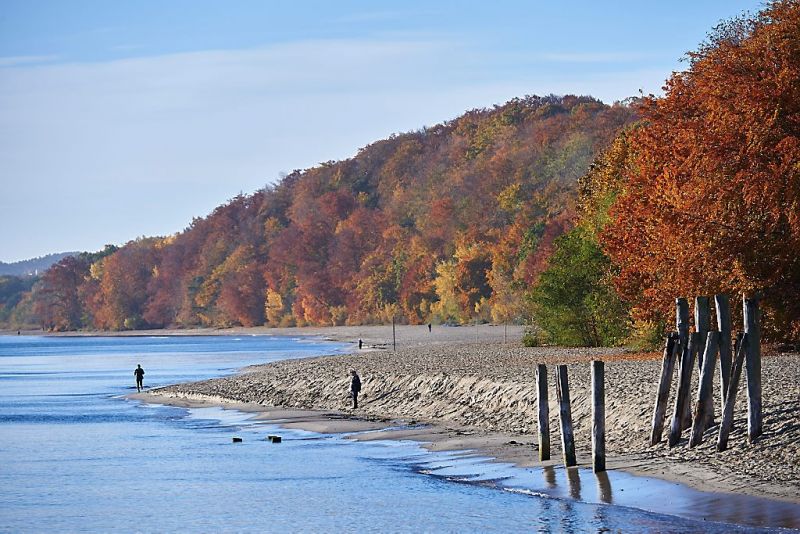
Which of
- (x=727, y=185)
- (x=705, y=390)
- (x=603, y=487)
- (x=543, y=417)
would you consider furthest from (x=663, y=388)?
(x=727, y=185)

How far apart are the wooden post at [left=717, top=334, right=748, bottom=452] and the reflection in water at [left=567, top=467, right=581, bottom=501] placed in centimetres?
264

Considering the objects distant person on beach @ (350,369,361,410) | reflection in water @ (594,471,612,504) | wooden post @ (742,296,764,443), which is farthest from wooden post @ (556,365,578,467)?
distant person on beach @ (350,369,361,410)

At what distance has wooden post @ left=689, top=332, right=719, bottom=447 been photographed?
74.4ft

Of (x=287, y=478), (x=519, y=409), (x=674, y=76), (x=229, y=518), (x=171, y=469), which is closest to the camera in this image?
(x=229, y=518)

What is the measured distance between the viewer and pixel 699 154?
1419 inches

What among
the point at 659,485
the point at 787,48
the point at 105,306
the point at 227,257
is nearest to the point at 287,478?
the point at 659,485

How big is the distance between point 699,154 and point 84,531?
21870mm

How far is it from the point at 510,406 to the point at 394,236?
371 feet

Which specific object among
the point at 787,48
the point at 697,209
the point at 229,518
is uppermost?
the point at 787,48

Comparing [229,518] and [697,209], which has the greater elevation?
[697,209]

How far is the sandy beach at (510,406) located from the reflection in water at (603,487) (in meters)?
0.63

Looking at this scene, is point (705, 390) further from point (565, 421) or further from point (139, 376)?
point (139, 376)

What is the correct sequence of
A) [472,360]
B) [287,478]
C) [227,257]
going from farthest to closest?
[227,257] < [472,360] < [287,478]

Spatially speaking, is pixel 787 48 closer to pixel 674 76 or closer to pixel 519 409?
pixel 674 76
